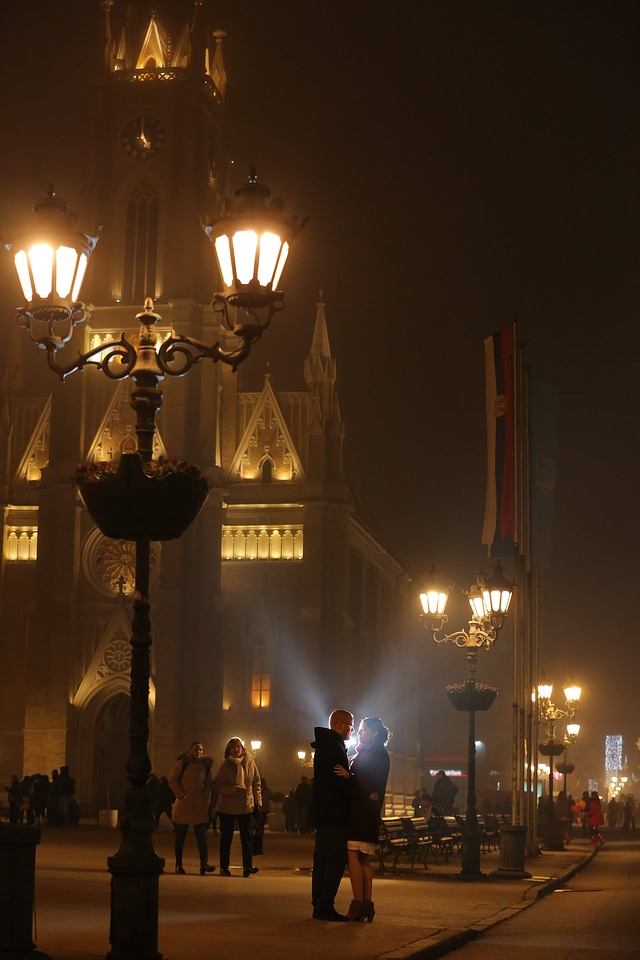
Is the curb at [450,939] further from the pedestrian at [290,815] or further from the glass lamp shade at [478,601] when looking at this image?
the pedestrian at [290,815]

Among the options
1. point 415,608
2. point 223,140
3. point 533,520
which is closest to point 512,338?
point 533,520

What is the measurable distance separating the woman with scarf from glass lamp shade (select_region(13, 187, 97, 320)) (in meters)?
5.25

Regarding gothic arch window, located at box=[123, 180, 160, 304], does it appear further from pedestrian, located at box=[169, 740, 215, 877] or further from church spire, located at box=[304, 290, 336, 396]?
pedestrian, located at box=[169, 740, 215, 877]

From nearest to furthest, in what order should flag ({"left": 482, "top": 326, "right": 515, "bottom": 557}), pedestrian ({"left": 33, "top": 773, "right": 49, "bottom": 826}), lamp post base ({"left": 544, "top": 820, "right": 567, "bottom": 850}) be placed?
flag ({"left": 482, "top": 326, "right": 515, "bottom": 557}) → lamp post base ({"left": 544, "top": 820, "right": 567, "bottom": 850}) → pedestrian ({"left": 33, "top": 773, "right": 49, "bottom": 826})

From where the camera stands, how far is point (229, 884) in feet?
63.8

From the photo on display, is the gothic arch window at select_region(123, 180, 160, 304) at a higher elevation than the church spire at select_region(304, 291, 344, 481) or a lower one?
higher

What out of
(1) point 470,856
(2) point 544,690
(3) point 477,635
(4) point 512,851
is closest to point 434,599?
(3) point 477,635

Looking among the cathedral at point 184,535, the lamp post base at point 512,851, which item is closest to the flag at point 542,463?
the lamp post base at point 512,851

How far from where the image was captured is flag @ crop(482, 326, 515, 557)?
1109 inches

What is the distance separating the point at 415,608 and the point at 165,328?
A: 3584 cm

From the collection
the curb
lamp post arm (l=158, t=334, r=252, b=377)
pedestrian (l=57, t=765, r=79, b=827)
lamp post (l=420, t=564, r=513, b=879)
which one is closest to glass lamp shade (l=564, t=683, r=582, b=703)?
pedestrian (l=57, t=765, r=79, b=827)

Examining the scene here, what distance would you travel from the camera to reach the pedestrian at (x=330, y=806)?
14242 mm

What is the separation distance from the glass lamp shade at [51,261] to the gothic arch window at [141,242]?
4654 cm

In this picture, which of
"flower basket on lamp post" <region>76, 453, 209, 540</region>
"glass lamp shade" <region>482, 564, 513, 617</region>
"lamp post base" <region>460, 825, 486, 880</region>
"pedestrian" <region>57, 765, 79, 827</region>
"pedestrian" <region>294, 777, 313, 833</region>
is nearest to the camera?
"flower basket on lamp post" <region>76, 453, 209, 540</region>
